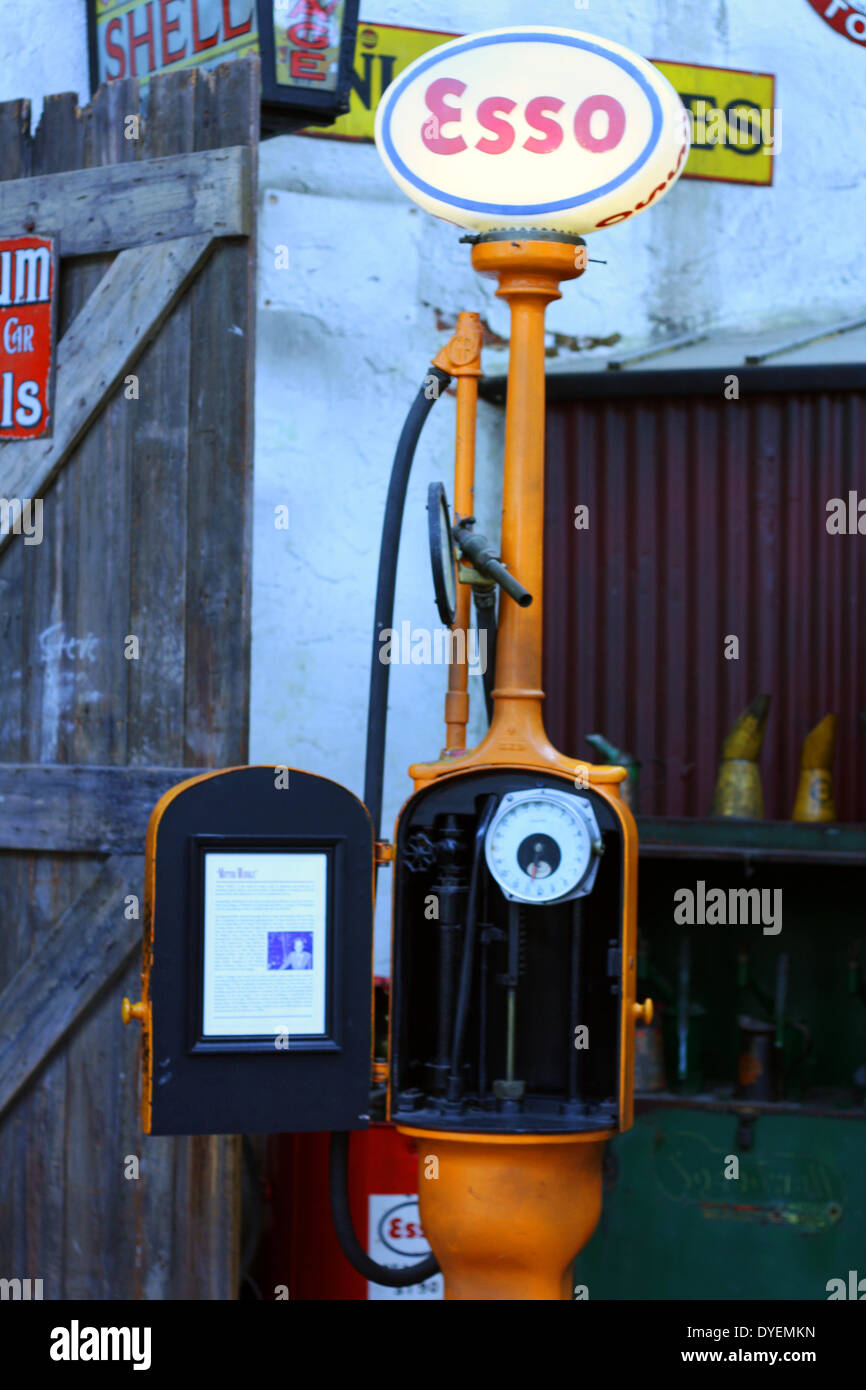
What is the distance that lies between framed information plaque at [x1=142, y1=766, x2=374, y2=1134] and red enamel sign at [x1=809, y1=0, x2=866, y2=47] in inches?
172

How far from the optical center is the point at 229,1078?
3.33 meters

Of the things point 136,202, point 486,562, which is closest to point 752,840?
point 486,562

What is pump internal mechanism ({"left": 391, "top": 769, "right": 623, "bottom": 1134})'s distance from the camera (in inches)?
127

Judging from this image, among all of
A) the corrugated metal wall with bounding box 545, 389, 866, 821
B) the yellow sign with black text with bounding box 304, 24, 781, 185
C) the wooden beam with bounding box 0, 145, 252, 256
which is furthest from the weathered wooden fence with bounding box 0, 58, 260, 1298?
the yellow sign with black text with bounding box 304, 24, 781, 185

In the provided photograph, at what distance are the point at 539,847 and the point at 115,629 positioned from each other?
1607mm

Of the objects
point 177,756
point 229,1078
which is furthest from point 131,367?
point 229,1078

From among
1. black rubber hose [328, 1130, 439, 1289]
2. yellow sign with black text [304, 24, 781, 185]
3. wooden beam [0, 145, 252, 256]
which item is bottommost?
black rubber hose [328, 1130, 439, 1289]

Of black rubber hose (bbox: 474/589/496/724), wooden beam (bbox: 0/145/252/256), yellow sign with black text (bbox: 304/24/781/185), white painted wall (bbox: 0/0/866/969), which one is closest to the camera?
black rubber hose (bbox: 474/589/496/724)

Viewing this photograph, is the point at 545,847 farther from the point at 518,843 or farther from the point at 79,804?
the point at 79,804

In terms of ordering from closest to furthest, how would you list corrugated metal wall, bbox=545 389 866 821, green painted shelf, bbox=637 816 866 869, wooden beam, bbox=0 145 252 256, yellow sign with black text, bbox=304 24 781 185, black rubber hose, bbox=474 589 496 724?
black rubber hose, bbox=474 589 496 724 → wooden beam, bbox=0 145 252 256 → green painted shelf, bbox=637 816 866 869 → corrugated metal wall, bbox=545 389 866 821 → yellow sign with black text, bbox=304 24 781 185

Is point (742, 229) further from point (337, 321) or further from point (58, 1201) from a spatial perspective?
point (58, 1201)

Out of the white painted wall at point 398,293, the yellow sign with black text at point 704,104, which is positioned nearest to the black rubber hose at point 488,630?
the white painted wall at point 398,293

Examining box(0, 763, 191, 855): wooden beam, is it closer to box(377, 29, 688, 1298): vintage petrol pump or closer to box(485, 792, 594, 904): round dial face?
box(377, 29, 688, 1298): vintage petrol pump

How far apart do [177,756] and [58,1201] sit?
1.26 meters
